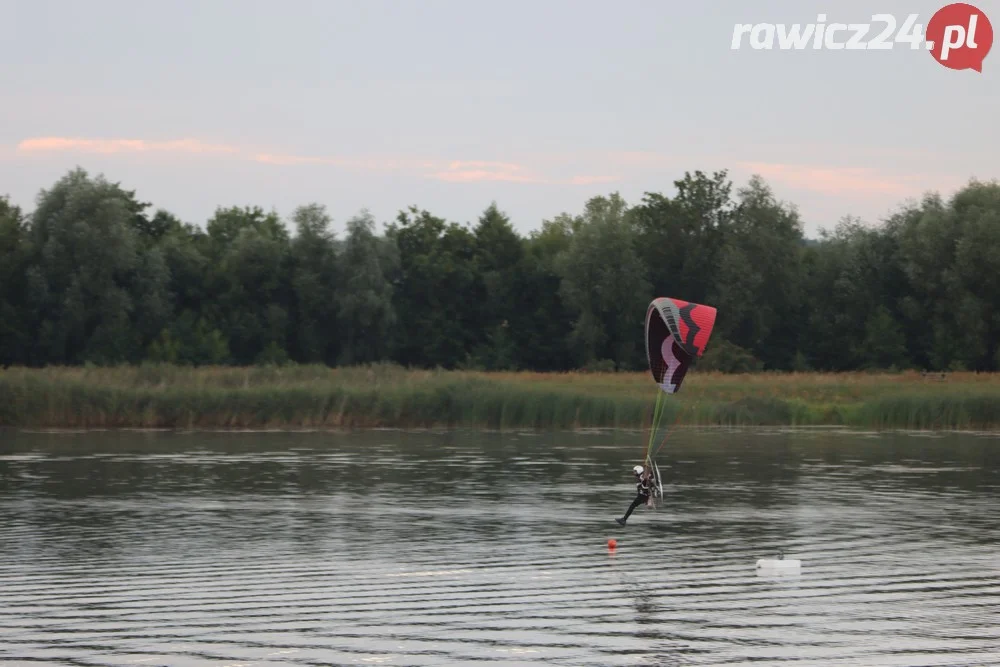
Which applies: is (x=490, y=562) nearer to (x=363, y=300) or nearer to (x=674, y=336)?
(x=674, y=336)

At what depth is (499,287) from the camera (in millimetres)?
89875

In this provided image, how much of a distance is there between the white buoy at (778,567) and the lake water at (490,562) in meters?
0.20

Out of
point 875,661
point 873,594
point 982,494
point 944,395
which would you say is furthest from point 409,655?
point 944,395

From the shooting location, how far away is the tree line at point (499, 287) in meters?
77.4

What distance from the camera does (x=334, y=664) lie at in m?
11.9

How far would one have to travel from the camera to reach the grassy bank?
46875 millimetres

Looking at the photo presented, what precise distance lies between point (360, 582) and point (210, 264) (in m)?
70.8

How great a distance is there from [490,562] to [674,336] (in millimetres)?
4957

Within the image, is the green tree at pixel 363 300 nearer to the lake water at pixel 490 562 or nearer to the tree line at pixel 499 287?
the tree line at pixel 499 287

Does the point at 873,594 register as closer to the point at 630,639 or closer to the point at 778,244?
the point at 630,639

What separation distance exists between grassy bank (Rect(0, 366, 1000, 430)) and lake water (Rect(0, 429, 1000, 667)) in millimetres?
12118

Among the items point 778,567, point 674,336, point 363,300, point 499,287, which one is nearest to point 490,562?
point 778,567

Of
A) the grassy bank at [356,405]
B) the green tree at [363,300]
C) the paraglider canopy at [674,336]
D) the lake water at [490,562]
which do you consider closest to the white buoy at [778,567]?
the lake water at [490,562]

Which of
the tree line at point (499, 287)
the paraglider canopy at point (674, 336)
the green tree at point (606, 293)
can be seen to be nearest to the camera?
the paraglider canopy at point (674, 336)
